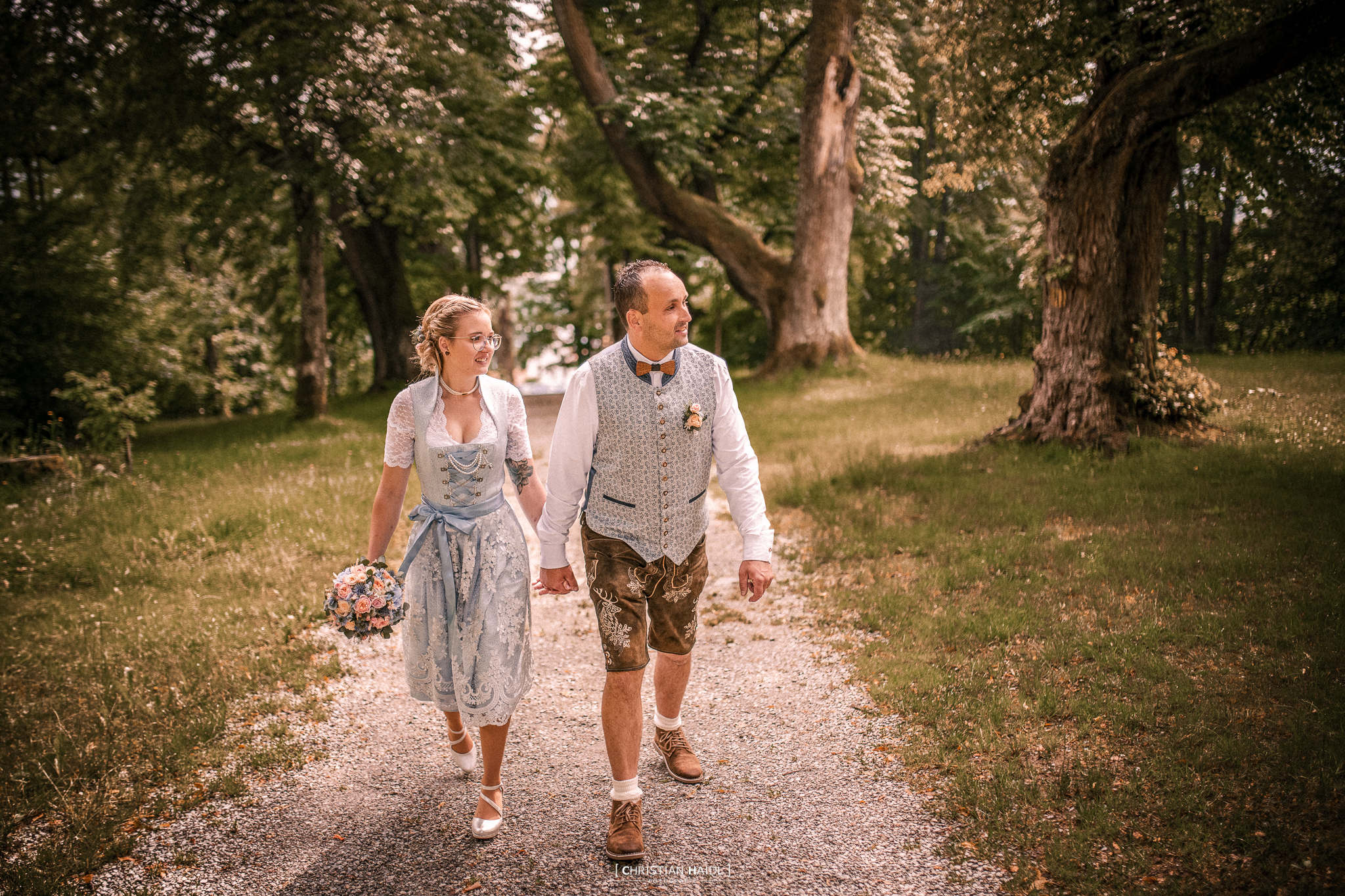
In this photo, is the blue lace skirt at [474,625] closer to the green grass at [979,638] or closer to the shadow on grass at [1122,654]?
the green grass at [979,638]

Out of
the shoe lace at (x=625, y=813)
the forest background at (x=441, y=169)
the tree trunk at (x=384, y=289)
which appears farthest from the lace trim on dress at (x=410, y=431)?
the tree trunk at (x=384, y=289)

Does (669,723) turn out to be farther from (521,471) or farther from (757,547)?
(521,471)

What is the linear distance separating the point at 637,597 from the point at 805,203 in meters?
14.7

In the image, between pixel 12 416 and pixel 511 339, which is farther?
pixel 511 339

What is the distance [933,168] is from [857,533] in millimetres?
7909

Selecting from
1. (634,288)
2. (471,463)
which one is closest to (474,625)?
(471,463)

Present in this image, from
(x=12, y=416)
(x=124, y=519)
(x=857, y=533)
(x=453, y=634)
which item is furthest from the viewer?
(x=12, y=416)

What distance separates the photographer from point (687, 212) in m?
17.0

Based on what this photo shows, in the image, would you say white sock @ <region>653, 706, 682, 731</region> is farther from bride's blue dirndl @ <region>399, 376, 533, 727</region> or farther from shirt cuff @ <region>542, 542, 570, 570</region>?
shirt cuff @ <region>542, 542, 570, 570</region>

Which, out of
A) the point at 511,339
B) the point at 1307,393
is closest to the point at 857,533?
the point at 1307,393

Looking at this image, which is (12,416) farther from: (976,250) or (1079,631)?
(976,250)

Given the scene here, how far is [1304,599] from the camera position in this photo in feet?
15.7

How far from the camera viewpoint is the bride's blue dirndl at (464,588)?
322 centimetres

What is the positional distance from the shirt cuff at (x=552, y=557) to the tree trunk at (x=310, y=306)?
1274 cm
